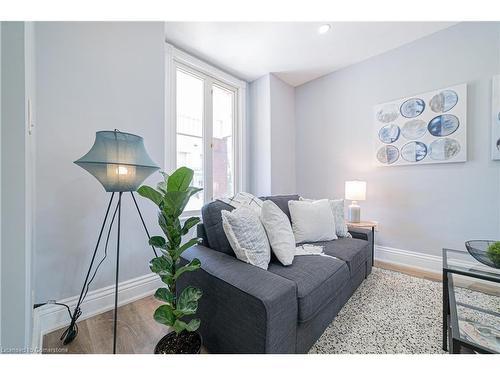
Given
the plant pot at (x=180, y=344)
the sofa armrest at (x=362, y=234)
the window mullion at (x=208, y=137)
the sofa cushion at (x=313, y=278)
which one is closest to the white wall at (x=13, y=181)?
A: the plant pot at (x=180, y=344)

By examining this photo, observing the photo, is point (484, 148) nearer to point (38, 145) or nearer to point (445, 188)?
point (445, 188)

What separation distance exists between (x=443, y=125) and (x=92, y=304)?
3860mm

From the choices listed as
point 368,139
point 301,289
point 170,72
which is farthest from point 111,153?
point 368,139

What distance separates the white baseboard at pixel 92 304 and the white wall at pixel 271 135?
2063 mm

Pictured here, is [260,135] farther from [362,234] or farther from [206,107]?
[362,234]

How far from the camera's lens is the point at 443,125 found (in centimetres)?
228

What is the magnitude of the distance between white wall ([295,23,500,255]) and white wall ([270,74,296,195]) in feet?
0.77

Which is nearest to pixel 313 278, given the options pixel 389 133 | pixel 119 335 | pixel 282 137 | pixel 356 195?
pixel 119 335

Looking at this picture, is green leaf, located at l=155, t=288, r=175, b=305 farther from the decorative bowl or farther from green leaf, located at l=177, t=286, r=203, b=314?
the decorative bowl

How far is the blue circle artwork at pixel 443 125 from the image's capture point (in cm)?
222

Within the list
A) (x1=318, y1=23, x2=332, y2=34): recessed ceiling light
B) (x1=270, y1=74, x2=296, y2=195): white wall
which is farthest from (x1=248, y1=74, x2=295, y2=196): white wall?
(x1=318, y1=23, x2=332, y2=34): recessed ceiling light

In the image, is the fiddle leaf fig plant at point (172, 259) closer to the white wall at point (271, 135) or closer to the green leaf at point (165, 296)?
the green leaf at point (165, 296)

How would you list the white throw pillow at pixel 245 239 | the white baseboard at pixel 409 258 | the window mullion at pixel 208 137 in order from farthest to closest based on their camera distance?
the window mullion at pixel 208 137
the white baseboard at pixel 409 258
the white throw pillow at pixel 245 239
